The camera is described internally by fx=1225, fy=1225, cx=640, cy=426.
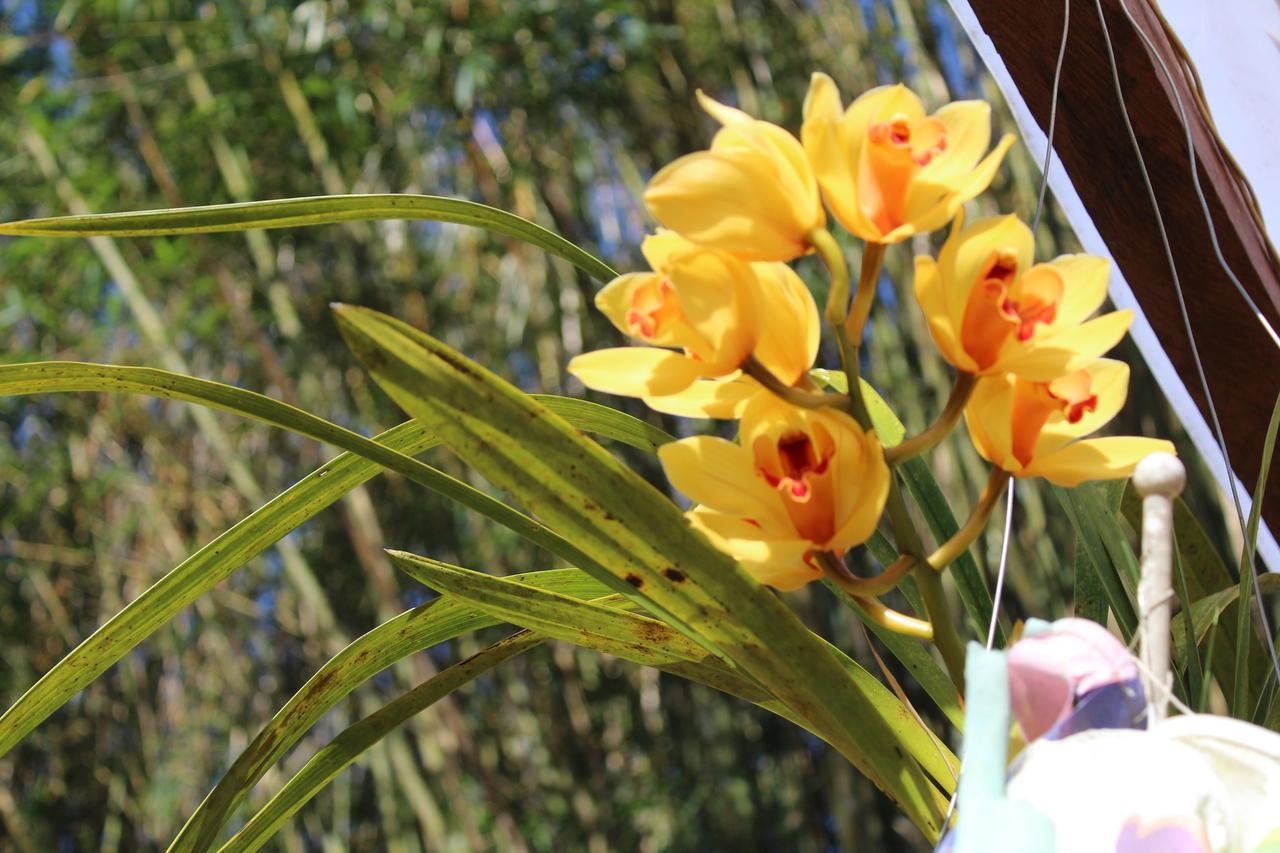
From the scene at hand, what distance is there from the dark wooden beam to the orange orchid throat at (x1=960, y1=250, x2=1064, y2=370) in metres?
0.21

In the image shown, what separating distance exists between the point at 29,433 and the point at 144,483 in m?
0.23

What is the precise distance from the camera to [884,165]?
319 mm

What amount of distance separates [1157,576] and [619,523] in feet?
0.42

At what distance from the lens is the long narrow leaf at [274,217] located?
39 cm

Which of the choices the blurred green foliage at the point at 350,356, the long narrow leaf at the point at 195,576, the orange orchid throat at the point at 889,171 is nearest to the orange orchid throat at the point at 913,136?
the orange orchid throat at the point at 889,171

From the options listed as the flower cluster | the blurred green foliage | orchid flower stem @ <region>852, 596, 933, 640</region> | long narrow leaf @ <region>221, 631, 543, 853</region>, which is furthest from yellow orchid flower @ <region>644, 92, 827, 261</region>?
the blurred green foliage

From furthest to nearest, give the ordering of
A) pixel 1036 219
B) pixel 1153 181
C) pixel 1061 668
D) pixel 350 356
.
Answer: pixel 350 356 → pixel 1153 181 → pixel 1036 219 → pixel 1061 668

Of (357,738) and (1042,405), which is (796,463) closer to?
(1042,405)

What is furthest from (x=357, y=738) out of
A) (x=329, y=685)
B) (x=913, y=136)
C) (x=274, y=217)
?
(x=913, y=136)

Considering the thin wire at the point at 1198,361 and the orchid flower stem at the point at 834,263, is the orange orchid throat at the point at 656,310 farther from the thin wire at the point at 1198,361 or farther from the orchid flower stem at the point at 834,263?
A: the thin wire at the point at 1198,361

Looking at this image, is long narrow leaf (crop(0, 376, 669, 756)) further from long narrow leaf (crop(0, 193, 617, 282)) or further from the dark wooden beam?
the dark wooden beam

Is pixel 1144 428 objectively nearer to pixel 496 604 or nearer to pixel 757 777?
pixel 757 777

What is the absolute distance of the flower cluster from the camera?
310 millimetres

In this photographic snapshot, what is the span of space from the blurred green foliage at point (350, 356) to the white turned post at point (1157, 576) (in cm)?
142
